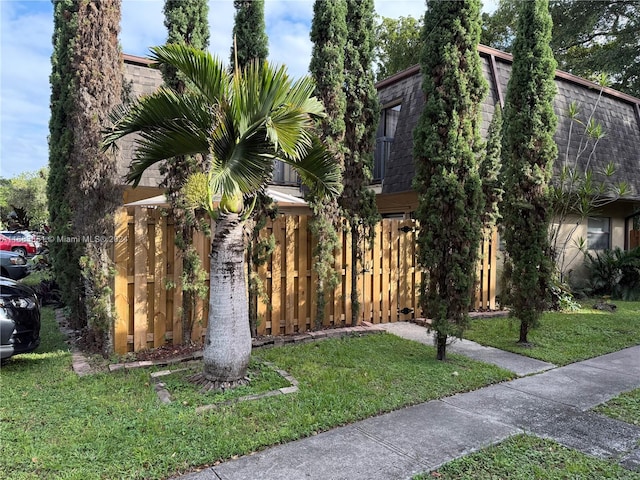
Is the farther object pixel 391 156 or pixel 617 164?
pixel 617 164

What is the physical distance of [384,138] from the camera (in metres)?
10.8

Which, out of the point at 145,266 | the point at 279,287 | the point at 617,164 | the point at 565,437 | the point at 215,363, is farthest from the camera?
the point at 617,164

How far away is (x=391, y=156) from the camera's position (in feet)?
33.7

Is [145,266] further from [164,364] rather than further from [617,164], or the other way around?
[617,164]

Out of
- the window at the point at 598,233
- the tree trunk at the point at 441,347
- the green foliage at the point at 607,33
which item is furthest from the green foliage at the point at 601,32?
the tree trunk at the point at 441,347

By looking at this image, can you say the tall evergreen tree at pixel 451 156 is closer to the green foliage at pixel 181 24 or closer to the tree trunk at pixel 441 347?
the tree trunk at pixel 441 347

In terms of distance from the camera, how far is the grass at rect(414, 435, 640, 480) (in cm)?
272

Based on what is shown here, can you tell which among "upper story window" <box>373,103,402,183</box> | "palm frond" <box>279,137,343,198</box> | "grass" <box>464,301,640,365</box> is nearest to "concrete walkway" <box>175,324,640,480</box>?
"grass" <box>464,301,640,365</box>

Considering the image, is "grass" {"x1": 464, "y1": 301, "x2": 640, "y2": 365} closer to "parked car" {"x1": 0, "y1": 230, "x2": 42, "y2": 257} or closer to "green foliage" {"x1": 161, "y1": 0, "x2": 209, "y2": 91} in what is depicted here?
"green foliage" {"x1": 161, "y1": 0, "x2": 209, "y2": 91}

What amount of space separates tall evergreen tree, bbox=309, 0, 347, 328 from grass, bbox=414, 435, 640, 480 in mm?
3642

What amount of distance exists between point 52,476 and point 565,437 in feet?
12.1

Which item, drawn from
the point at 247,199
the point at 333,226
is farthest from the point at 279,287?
the point at 247,199

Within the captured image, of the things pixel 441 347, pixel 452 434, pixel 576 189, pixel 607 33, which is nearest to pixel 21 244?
pixel 441 347

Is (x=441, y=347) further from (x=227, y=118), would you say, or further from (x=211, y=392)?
(x=227, y=118)
